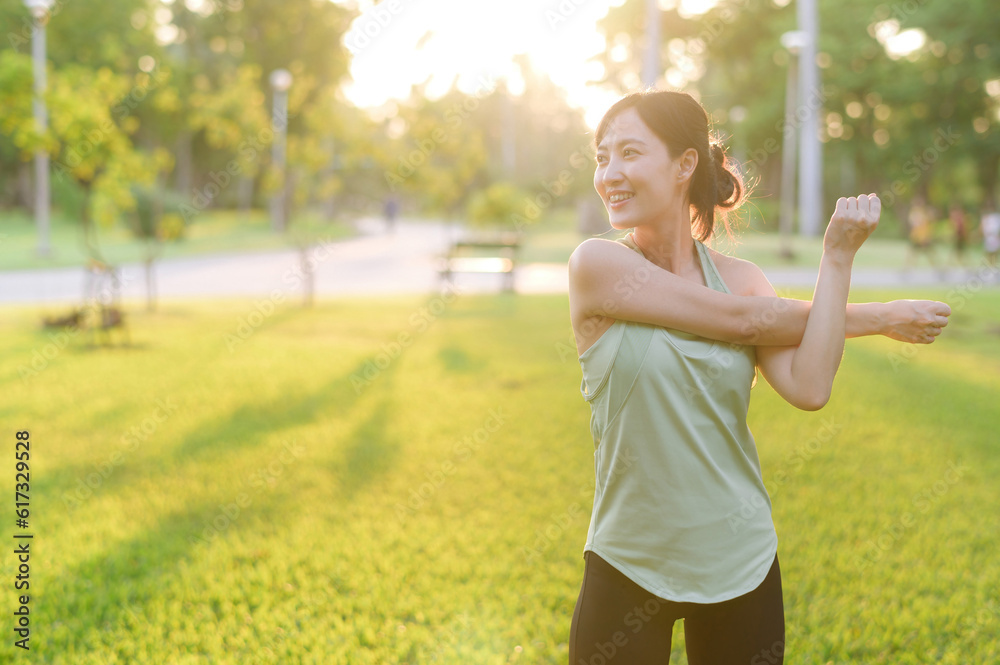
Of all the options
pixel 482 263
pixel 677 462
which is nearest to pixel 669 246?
pixel 677 462

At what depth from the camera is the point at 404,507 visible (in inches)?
207

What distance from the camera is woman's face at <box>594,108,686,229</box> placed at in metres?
1.76

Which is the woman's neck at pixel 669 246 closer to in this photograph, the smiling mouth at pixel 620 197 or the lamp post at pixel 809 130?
the smiling mouth at pixel 620 197

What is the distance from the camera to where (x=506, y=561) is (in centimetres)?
441

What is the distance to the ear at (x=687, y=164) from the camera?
180 centimetres

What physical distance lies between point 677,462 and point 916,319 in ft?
1.98

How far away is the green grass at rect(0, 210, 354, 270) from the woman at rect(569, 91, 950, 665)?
1882 cm

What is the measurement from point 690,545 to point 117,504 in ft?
14.9

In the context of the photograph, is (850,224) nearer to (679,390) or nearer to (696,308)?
(696,308)

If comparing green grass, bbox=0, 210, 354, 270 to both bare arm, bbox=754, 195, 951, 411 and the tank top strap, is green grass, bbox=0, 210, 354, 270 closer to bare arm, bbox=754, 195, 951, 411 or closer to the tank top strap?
the tank top strap

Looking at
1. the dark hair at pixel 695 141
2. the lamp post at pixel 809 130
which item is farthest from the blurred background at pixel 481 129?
the dark hair at pixel 695 141

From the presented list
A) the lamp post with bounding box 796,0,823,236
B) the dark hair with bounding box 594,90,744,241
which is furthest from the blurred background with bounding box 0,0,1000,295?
the dark hair with bounding box 594,90,744,241

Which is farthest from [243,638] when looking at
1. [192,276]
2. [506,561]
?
[192,276]

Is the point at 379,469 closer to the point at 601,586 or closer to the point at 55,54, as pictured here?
the point at 601,586
